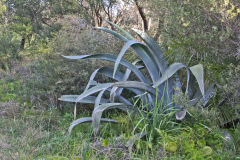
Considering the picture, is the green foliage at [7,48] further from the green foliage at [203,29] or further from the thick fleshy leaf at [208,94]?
the thick fleshy leaf at [208,94]

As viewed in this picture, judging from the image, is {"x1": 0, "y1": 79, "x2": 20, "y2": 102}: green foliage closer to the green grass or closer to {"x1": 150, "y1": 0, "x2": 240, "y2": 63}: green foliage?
the green grass

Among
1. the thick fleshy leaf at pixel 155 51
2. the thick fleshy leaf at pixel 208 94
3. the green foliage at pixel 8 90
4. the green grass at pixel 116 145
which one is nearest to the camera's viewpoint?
the green grass at pixel 116 145

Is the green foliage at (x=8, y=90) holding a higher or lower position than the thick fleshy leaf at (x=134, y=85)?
lower

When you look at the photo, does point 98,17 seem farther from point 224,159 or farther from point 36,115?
point 224,159

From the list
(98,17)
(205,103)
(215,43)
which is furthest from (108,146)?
(98,17)

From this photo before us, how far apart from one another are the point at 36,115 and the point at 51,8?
844cm

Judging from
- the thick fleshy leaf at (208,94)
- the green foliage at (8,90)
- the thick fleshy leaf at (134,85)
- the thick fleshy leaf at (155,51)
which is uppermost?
the thick fleshy leaf at (155,51)

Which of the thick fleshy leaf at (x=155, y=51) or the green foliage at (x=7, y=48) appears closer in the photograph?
the thick fleshy leaf at (x=155, y=51)

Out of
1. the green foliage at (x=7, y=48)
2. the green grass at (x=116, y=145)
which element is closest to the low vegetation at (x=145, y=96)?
the green grass at (x=116, y=145)

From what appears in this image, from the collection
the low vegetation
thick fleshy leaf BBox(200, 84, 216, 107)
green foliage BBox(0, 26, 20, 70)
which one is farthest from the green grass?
green foliage BBox(0, 26, 20, 70)

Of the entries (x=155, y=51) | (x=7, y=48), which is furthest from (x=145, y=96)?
(x=7, y=48)

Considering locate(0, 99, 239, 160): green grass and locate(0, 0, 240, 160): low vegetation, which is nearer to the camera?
locate(0, 99, 239, 160): green grass

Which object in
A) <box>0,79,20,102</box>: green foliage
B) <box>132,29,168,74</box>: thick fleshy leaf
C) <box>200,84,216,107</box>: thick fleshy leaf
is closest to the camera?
<box>200,84,216,107</box>: thick fleshy leaf

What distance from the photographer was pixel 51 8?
438 inches
